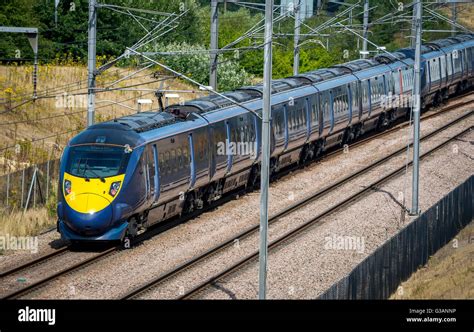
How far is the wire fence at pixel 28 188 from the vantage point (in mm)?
28953

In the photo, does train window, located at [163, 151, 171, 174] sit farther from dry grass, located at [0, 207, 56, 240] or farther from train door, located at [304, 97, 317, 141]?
train door, located at [304, 97, 317, 141]

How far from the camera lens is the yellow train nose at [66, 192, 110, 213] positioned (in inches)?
939

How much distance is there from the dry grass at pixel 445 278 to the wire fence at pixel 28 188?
1071 centimetres

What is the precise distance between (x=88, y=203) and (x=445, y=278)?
27.5 ft

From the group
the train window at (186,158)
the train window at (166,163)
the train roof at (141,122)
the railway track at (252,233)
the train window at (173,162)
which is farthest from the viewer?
the train window at (186,158)

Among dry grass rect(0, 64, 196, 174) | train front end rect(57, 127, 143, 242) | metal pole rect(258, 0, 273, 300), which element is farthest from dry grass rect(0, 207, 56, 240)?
metal pole rect(258, 0, 273, 300)

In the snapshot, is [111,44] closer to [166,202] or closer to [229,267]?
[166,202]

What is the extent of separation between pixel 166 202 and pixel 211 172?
257 cm

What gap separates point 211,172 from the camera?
28.7m

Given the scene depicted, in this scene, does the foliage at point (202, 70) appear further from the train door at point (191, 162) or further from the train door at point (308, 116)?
the train door at point (191, 162)

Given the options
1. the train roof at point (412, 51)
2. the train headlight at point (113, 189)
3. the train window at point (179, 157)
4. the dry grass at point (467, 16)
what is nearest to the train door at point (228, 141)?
the train window at point (179, 157)

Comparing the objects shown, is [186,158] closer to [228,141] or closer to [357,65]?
[228,141]

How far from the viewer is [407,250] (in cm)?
2470
